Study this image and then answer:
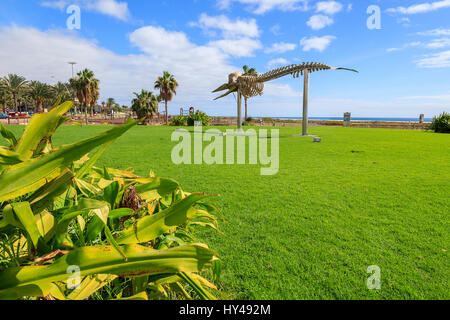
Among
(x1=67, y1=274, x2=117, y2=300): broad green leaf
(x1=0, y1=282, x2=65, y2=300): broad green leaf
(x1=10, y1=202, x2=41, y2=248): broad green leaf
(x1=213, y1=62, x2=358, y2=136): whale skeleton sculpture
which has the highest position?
(x1=213, y1=62, x2=358, y2=136): whale skeleton sculpture

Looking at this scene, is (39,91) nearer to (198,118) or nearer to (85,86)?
(85,86)

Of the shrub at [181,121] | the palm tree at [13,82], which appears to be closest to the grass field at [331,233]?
the shrub at [181,121]

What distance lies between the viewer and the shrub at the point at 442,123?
61.1 feet

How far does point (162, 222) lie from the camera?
1032mm

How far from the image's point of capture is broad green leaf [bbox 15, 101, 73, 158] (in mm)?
1035

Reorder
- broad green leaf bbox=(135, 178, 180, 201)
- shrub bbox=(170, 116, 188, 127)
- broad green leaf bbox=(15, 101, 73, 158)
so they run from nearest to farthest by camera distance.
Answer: broad green leaf bbox=(15, 101, 73, 158)
broad green leaf bbox=(135, 178, 180, 201)
shrub bbox=(170, 116, 188, 127)

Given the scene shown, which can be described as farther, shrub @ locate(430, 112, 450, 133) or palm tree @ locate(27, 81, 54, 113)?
palm tree @ locate(27, 81, 54, 113)

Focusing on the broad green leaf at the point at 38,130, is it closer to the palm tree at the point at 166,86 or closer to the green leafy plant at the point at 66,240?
the green leafy plant at the point at 66,240

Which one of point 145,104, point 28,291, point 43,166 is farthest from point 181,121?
point 28,291

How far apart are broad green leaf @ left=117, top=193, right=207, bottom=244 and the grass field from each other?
105 centimetres

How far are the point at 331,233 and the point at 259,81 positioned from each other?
1699 cm

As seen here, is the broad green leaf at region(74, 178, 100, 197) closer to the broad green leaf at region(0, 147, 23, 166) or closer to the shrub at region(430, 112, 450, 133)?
the broad green leaf at region(0, 147, 23, 166)

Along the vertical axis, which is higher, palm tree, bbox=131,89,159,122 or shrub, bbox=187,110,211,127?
palm tree, bbox=131,89,159,122

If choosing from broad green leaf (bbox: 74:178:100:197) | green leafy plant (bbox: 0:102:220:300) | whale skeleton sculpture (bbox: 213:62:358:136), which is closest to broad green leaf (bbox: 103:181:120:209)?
green leafy plant (bbox: 0:102:220:300)
